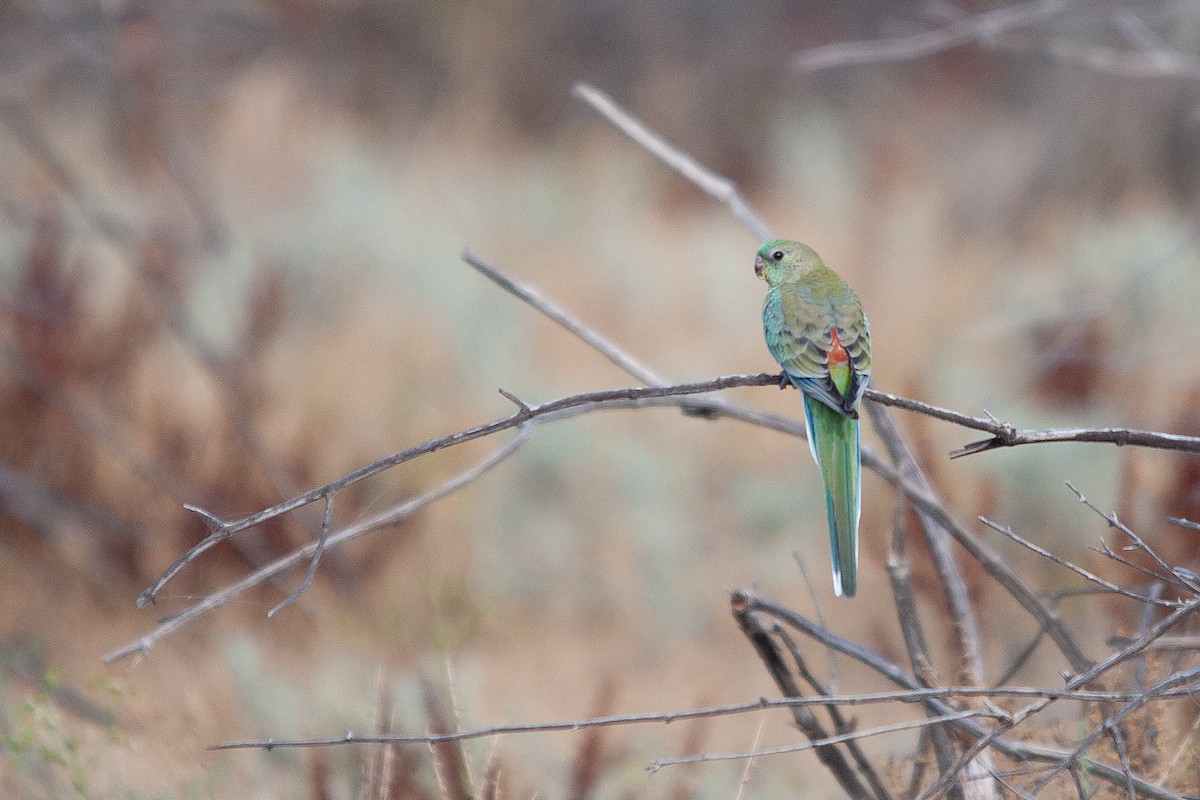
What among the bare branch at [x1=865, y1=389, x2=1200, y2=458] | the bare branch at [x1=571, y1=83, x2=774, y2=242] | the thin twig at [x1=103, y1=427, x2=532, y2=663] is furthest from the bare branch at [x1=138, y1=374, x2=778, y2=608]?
the bare branch at [x1=571, y1=83, x2=774, y2=242]

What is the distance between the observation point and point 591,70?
505 inches

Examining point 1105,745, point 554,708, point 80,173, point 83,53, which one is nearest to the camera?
point 1105,745

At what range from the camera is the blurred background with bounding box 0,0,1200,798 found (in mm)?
3543

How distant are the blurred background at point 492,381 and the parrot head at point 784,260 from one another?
72 cm

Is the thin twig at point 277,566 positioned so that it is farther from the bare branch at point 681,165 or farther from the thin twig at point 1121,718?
the thin twig at point 1121,718

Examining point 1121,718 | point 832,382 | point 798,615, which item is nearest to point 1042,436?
point 1121,718

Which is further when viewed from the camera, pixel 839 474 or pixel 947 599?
pixel 947 599

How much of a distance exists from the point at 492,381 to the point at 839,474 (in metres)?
4.08

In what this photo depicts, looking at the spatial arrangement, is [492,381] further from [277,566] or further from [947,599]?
[277,566]

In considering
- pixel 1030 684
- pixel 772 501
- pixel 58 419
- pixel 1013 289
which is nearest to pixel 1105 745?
pixel 1030 684

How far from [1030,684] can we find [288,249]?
5016 mm

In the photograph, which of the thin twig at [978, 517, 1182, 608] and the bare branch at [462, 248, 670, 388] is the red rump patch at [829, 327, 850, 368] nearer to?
the bare branch at [462, 248, 670, 388]

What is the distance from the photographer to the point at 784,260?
2547 mm

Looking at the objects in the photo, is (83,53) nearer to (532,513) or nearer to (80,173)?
(532,513)
